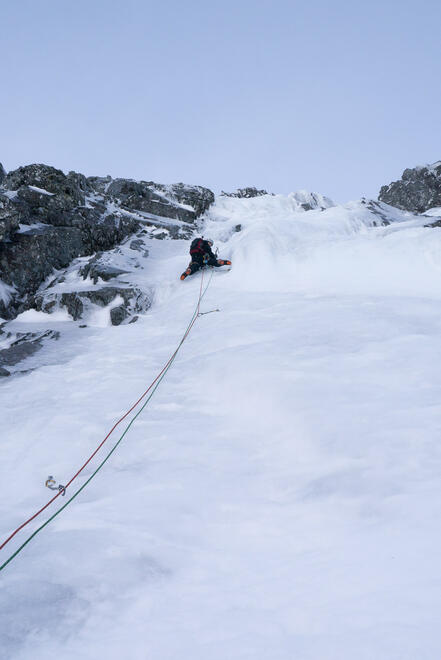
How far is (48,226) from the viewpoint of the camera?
1310 cm

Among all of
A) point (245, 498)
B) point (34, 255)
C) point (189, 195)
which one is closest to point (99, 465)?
point (245, 498)

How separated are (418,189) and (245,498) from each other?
34.0 meters

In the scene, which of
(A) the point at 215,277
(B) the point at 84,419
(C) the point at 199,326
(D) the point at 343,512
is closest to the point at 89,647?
(D) the point at 343,512

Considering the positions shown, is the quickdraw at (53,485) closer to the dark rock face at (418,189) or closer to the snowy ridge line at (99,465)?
the snowy ridge line at (99,465)

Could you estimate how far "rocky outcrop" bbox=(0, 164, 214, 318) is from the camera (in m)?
11.4

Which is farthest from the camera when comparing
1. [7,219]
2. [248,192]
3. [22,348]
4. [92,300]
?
[248,192]

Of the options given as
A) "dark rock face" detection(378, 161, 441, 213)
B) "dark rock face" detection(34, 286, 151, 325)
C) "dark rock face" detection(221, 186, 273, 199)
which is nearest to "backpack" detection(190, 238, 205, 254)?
"dark rock face" detection(34, 286, 151, 325)

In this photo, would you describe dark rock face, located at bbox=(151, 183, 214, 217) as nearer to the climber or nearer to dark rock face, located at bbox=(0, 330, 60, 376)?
the climber

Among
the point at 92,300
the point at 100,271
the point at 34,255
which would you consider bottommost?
the point at 92,300

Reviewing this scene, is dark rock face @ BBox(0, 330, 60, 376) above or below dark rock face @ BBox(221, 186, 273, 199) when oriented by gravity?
below

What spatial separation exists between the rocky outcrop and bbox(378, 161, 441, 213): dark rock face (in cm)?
2047

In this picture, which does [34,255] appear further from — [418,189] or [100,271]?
[418,189]

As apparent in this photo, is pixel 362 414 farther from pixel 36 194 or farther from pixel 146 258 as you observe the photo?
pixel 36 194

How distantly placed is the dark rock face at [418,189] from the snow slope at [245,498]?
28.4 m
